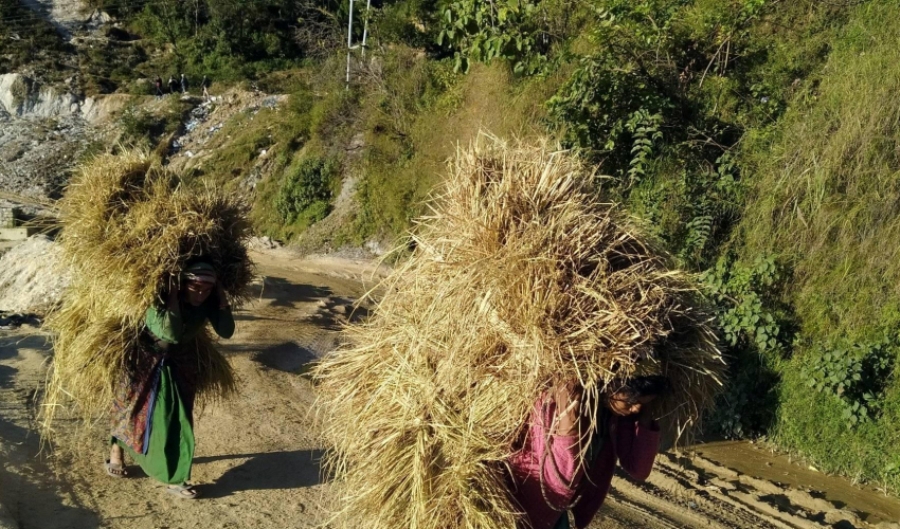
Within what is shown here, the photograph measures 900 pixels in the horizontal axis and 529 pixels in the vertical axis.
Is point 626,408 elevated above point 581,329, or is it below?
below

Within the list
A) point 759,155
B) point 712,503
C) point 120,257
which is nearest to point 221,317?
point 120,257

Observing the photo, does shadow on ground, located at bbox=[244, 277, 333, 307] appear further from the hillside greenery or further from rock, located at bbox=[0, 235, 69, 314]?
the hillside greenery

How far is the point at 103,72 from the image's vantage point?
2989cm

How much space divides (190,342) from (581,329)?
9.77 feet

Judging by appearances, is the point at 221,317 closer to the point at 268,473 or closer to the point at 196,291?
the point at 196,291

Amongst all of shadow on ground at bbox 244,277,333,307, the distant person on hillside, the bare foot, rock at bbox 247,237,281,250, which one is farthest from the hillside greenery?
the distant person on hillside

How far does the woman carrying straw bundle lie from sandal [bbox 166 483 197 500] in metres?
2.41

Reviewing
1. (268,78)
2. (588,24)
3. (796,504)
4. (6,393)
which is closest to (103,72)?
(268,78)

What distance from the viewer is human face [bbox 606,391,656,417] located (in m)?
2.24

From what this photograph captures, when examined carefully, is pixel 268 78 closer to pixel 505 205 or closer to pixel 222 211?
pixel 222 211

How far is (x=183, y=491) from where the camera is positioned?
4.08 m

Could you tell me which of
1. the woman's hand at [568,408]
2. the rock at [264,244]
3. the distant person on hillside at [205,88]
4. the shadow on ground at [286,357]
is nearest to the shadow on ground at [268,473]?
the shadow on ground at [286,357]

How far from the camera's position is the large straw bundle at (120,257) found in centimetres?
398

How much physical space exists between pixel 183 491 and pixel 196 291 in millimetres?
1116
